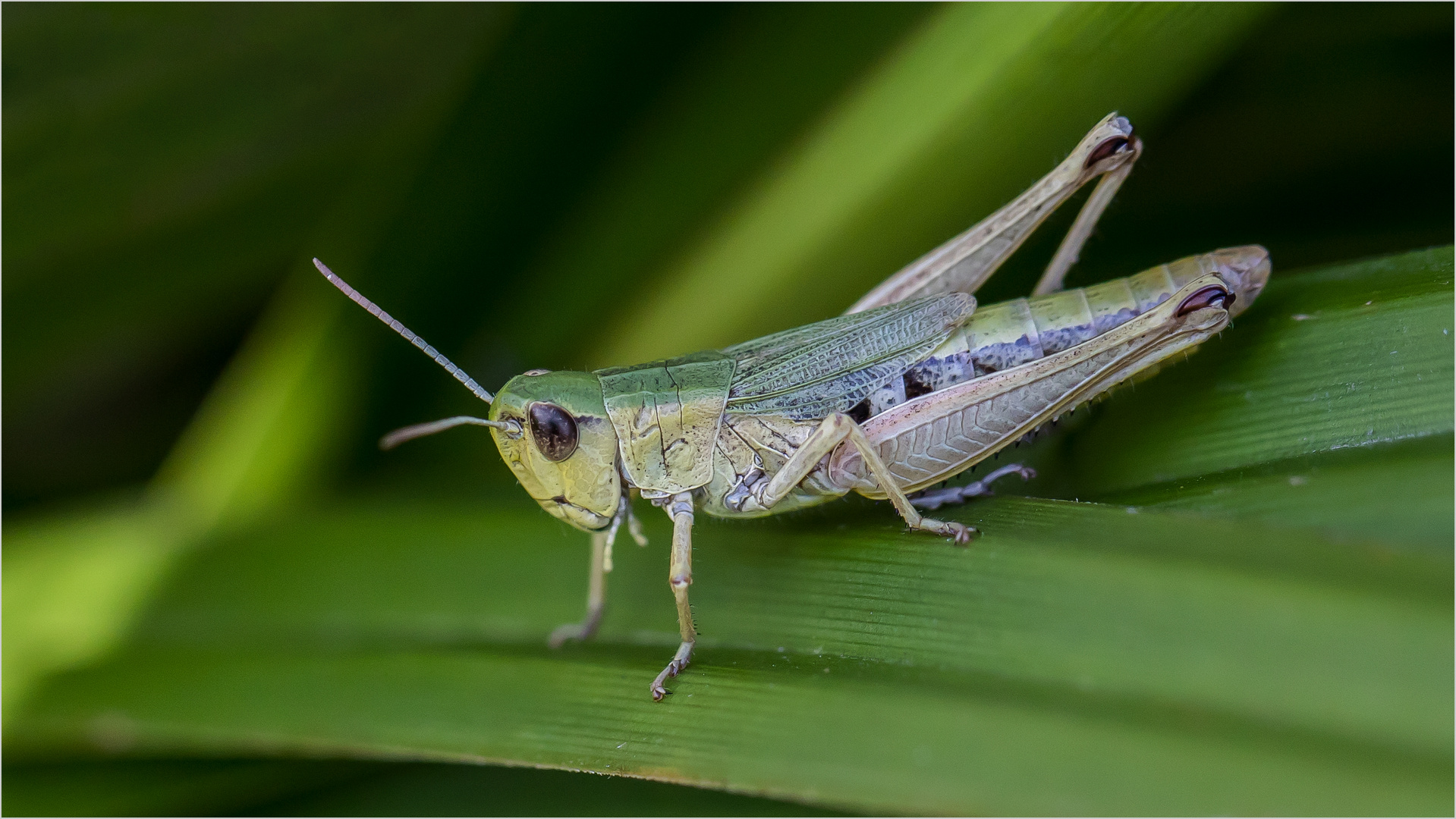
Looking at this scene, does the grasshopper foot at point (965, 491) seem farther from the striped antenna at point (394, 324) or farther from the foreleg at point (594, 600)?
the striped antenna at point (394, 324)

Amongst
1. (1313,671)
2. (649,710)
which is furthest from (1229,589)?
(649,710)

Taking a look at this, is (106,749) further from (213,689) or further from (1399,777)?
(1399,777)

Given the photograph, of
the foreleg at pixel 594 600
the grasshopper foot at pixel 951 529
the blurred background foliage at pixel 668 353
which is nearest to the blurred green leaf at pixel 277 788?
the blurred background foliage at pixel 668 353

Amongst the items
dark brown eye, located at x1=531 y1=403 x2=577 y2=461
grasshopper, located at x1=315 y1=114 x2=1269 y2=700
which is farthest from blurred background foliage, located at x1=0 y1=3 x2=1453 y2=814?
dark brown eye, located at x1=531 y1=403 x2=577 y2=461

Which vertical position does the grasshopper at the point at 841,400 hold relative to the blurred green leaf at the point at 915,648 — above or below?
above

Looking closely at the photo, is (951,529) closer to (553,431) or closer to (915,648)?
(915,648)
